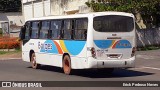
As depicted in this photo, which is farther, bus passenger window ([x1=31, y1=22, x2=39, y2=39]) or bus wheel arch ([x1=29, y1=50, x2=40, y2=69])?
bus wheel arch ([x1=29, y1=50, x2=40, y2=69])

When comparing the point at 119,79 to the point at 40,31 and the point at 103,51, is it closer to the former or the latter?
the point at 103,51

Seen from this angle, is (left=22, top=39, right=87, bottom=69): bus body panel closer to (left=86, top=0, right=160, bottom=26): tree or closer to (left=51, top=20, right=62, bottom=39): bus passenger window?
(left=51, top=20, right=62, bottom=39): bus passenger window

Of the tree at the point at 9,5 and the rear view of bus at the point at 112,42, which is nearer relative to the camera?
the rear view of bus at the point at 112,42

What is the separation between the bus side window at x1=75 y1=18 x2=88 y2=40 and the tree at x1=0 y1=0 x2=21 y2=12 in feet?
229

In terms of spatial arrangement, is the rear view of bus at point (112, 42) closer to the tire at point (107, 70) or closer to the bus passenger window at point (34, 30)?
the tire at point (107, 70)

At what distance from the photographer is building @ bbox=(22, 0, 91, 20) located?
44.8 meters

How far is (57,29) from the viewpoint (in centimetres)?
2089

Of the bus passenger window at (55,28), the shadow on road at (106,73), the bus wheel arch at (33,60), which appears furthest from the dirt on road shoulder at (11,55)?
the shadow on road at (106,73)

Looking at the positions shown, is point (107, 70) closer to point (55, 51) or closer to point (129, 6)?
point (55, 51)

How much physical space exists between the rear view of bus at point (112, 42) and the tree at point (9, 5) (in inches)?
2775

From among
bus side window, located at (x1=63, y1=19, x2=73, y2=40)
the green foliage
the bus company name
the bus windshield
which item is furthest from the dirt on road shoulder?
the bus windshield

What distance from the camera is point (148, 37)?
118 ft

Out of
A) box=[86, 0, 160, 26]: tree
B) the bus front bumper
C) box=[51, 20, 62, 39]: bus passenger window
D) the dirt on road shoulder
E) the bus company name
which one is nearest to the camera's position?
the bus front bumper

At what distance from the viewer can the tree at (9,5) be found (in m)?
88.4
